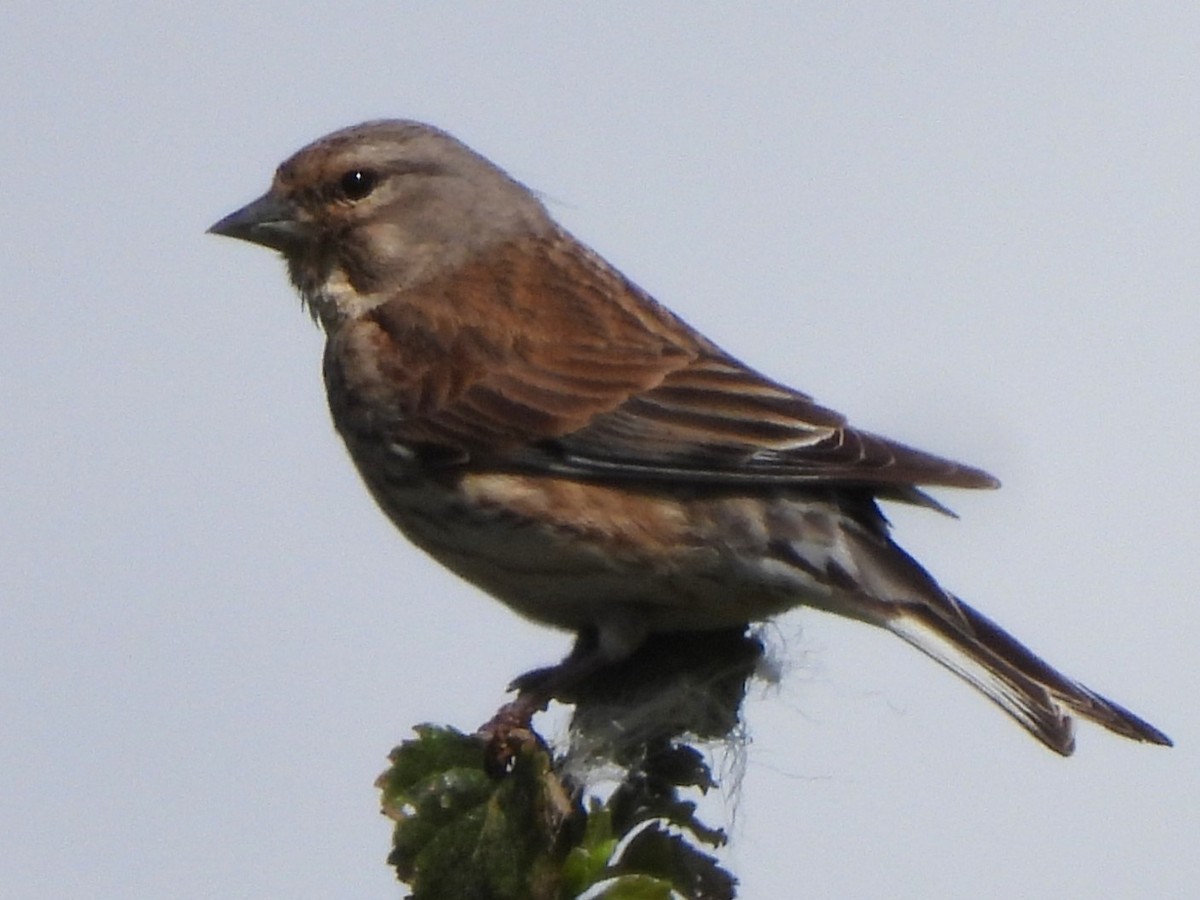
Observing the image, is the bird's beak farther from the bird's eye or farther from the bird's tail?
the bird's tail

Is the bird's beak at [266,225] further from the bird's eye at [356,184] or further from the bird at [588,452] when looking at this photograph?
the bird's eye at [356,184]

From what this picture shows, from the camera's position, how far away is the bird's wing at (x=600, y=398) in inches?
200

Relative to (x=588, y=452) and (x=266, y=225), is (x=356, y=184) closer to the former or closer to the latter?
(x=266, y=225)

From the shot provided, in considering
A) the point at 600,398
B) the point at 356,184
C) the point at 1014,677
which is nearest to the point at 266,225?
the point at 356,184

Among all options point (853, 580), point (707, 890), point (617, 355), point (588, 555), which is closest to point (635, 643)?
point (588, 555)

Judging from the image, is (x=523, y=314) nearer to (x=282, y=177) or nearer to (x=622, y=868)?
(x=282, y=177)

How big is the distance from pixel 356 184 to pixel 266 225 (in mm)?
307

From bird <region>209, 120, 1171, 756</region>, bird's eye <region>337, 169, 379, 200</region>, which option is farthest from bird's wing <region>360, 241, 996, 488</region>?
bird's eye <region>337, 169, 379, 200</region>

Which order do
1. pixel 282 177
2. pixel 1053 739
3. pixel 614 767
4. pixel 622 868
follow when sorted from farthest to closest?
pixel 282 177 → pixel 1053 739 → pixel 614 767 → pixel 622 868

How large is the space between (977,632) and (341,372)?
197 centimetres

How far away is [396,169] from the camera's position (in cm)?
641

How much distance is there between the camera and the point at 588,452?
5414 millimetres

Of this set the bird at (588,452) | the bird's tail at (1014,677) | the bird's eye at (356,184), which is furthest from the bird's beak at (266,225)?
the bird's tail at (1014,677)

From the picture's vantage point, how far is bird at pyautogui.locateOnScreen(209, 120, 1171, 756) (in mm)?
4914
